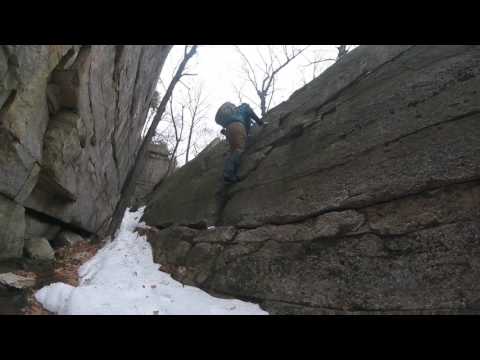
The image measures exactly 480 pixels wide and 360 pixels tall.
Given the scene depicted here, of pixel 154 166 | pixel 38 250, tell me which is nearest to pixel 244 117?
pixel 38 250

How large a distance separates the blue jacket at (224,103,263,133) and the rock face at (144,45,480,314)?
1.21m

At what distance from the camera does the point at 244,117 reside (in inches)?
262

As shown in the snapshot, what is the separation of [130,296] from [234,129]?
436 centimetres

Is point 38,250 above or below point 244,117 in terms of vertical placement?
below

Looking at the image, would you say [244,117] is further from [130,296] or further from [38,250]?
[38,250]

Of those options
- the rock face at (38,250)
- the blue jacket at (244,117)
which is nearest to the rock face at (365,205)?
the blue jacket at (244,117)

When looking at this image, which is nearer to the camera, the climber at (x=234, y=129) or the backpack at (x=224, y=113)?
the climber at (x=234, y=129)

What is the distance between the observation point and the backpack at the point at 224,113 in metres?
6.58

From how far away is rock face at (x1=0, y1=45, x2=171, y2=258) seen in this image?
4180 millimetres

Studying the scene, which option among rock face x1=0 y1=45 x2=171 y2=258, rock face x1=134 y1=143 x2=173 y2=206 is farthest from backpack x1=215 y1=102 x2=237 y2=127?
rock face x1=134 y1=143 x2=173 y2=206

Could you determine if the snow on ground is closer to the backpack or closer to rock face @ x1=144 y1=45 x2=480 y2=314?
rock face @ x1=144 y1=45 x2=480 y2=314

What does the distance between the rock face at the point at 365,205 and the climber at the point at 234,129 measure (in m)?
0.38

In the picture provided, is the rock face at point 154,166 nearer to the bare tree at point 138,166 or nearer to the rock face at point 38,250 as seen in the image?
the bare tree at point 138,166

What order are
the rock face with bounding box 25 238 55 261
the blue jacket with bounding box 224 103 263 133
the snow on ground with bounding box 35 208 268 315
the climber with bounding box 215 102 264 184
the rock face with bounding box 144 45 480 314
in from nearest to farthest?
the rock face with bounding box 144 45 480 314 → the snow on ground with bounding box 35 208 268 315 → the rock face with bounding box 25 238 55 261 → the climber with bounding box 215 102 264 184 → the blue jacket with bounding box 224 103 263 133
